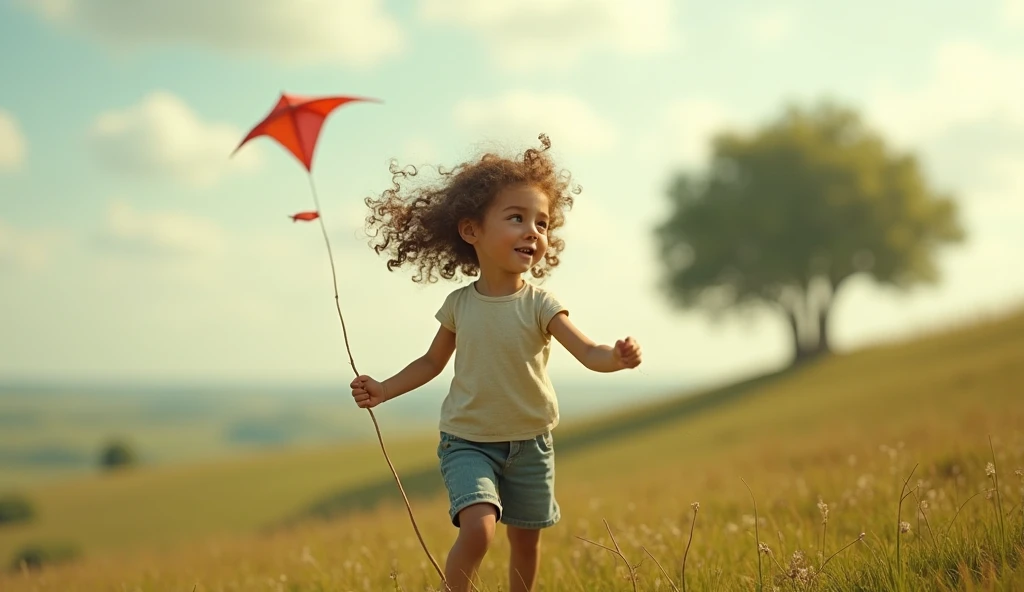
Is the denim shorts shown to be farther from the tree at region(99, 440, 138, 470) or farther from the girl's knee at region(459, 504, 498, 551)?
the tree at region(99, 440, 138, 470)

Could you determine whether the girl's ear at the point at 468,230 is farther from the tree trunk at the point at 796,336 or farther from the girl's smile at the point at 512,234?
the tree trunk at the point at 796,336

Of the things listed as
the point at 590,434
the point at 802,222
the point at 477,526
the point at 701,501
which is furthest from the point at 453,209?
the point at 802,222

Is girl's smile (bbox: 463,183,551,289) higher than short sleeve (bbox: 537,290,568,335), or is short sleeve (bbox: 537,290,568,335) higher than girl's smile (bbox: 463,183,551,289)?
girl's smile (bbox: 463,183,551,289)

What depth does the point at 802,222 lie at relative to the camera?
138ft

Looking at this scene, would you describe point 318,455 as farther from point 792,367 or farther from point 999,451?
point 999,451

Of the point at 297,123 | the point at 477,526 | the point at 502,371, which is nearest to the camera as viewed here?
the point at 297,123

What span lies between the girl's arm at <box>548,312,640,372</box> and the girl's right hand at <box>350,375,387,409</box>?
3.14 feet

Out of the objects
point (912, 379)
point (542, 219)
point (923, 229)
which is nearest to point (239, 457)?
point (912, 379)

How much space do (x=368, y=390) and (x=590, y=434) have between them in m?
31.3

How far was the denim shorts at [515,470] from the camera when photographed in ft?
16.1

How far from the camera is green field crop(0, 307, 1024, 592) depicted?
16.0 ft

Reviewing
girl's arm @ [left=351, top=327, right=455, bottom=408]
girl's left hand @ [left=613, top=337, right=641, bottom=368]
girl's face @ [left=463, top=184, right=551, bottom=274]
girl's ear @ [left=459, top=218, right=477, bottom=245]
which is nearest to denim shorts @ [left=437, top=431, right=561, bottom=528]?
girl's arm @ [left=351, top=327, right=455, bottom=408]

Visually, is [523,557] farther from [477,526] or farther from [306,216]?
[306,216]

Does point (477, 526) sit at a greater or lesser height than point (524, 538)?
greater
